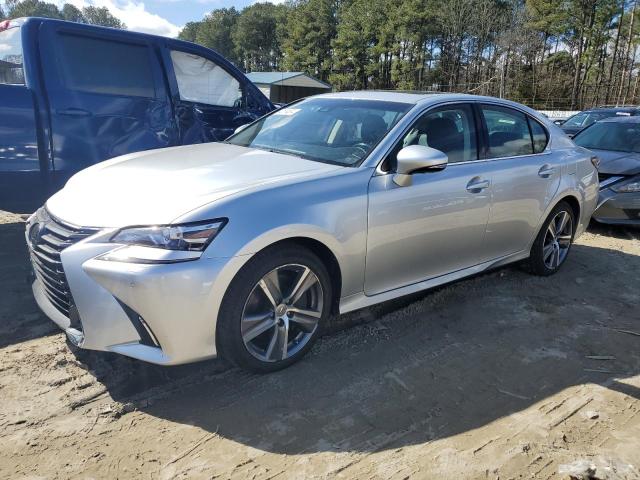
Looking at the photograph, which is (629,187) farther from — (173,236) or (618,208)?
(173,236)

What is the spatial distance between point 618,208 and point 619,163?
0.72 metres

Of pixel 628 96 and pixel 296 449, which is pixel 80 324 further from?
pixel 628 96

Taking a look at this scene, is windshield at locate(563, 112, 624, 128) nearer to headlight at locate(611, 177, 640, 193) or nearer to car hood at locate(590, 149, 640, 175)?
car hood at locate(590, 149, 640, 175)

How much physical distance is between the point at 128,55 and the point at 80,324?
3315 millimetres

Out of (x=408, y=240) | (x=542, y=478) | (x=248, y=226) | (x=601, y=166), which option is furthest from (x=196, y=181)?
(x=601, y=166)

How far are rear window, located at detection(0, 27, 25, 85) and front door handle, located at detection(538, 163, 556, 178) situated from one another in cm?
450

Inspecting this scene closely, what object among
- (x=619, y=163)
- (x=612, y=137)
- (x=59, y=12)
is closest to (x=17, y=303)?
(x=619, y=163)

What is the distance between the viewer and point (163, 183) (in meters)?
2.93

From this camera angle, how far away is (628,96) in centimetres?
4256

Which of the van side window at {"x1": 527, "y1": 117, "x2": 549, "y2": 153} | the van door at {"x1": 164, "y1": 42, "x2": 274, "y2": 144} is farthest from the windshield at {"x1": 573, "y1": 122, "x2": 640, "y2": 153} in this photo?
the van door at {"x1": 164, "y1": 42, "x2": 274, "y2": 144}

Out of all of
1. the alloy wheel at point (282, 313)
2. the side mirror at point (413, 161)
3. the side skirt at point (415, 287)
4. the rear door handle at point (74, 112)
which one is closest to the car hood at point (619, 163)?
the side skirt at point (415, 287)

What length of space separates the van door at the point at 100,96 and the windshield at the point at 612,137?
20.9 feet

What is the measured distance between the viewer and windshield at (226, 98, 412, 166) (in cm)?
347

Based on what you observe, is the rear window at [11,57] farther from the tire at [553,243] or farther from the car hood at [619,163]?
the car hood at [619,163]
